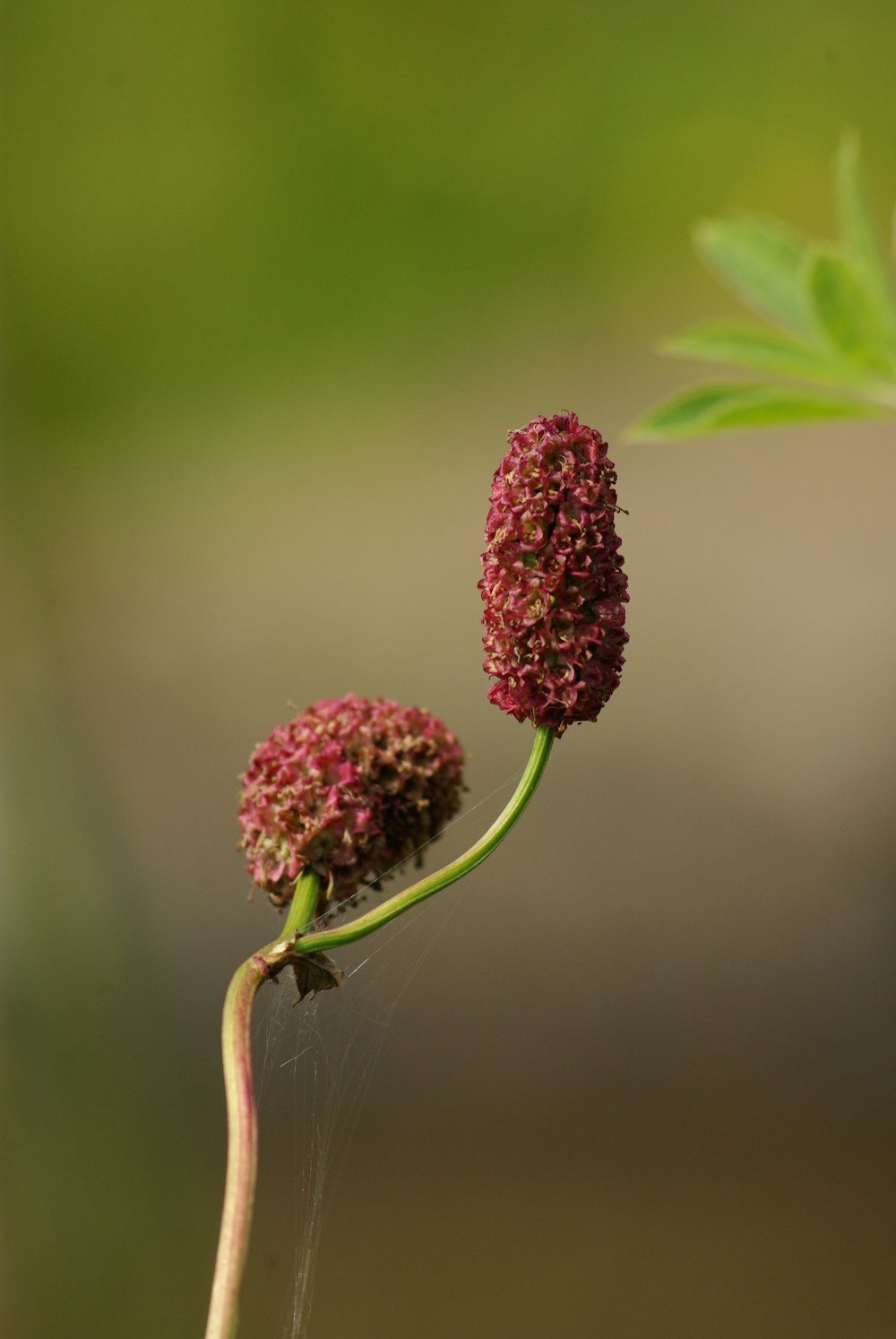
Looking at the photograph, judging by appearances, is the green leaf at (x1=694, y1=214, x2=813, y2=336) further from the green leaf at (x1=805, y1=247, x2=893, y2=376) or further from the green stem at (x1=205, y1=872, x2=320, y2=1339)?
the green stem at (x1=205, y1=872, x2=320, y2=1339)

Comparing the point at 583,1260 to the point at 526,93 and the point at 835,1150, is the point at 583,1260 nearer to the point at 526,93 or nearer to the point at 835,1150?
the point at 835,1150

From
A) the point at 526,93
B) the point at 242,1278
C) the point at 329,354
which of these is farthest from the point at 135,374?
the point at 242,1278

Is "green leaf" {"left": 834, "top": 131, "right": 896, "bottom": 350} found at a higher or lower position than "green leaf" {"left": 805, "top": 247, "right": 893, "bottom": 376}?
higher

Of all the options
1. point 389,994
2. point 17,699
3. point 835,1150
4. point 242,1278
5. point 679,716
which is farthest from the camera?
A: point 17,699

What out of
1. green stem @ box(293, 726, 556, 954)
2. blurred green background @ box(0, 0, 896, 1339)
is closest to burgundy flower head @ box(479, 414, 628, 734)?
green stem @ box(293, 726, 556, 954)

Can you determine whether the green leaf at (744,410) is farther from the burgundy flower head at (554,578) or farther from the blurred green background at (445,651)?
the blurred green background at (445,651)
